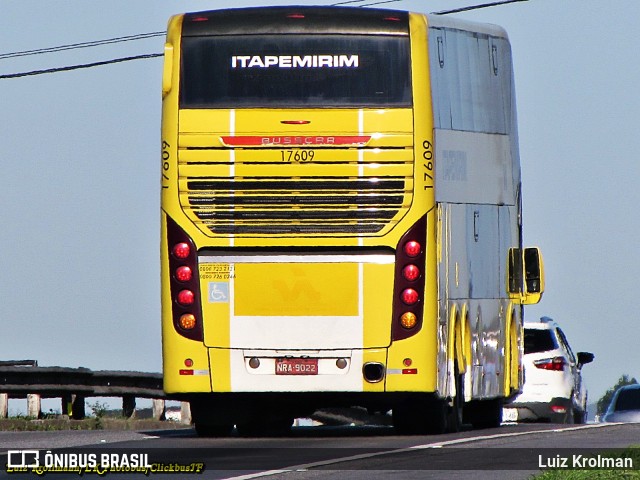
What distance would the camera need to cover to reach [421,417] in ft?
67.5

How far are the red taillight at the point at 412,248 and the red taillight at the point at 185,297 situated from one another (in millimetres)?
2207

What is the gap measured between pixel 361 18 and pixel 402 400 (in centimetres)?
395

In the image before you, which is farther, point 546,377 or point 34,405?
point 34,405

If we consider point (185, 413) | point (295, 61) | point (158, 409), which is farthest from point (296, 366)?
point (185, 413)

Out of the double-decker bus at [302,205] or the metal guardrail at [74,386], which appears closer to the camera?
the double-decker bus at [302,205]

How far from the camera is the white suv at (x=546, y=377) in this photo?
2756 cm

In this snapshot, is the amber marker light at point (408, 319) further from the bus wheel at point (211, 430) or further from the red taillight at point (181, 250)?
the bus wheel at point (211, 430)

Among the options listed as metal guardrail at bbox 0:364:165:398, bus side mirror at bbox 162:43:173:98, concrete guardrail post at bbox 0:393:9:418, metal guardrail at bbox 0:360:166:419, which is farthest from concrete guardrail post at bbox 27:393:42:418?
bus side mirror at bbox 162:43:173:98

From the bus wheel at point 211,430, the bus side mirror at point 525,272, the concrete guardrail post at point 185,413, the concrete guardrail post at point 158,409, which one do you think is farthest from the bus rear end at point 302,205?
the concrete guardrail post at point 185,413

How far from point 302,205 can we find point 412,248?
1.18m

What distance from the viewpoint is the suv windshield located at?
27781 millimetres

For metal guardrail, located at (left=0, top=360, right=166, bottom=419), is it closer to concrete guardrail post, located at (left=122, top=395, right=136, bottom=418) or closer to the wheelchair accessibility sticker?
concrete guardrail post, located at (left=122, top=395, right=136, bottom=418)

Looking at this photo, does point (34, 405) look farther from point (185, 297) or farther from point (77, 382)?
point (185, 297)

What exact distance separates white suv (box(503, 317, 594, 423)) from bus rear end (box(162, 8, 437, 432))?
885cm
